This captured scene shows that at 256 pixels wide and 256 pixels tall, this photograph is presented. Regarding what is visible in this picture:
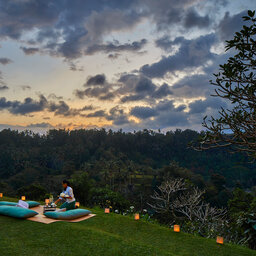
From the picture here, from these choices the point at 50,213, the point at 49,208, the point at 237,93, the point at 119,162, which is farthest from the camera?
the point at 119,162

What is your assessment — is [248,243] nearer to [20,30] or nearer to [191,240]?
[191,240]

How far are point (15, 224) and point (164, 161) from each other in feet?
244

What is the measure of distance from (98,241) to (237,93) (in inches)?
165

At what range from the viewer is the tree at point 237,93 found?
14.5ft

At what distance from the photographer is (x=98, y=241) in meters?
5.33

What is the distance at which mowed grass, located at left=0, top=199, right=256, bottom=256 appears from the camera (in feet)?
15.9

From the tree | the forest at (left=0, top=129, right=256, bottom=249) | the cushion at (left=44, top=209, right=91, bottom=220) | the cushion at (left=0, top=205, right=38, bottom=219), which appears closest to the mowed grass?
the cushion at (left=0, top=205, right=38, bottom=219)

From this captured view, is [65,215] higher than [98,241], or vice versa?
[65,215]

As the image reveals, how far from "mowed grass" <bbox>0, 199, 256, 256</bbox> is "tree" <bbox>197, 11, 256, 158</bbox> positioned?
2.64 m

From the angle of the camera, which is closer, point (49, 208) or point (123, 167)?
point (49, 208)

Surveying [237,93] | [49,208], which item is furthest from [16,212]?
[237,93]

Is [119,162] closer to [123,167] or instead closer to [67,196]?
[123,167]

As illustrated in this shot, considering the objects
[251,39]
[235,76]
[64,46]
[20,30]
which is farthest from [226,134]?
[64,46]

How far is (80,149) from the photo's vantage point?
2869 inches
